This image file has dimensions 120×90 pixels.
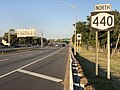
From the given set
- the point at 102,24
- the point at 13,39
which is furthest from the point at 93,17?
the point at 13,39

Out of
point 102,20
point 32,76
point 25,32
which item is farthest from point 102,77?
point 25,32

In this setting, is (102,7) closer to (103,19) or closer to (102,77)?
(103,19)

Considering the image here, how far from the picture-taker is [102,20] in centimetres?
1156

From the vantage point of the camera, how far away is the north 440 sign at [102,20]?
11422mm

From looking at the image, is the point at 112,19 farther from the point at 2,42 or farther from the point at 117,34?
the point at 2,42

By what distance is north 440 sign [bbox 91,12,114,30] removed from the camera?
11422mm

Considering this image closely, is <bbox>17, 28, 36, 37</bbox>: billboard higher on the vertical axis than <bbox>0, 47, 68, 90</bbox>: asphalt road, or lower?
higher

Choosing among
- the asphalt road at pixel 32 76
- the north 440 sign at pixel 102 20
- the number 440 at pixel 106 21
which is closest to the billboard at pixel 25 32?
the asphalt road at pixel 32 76

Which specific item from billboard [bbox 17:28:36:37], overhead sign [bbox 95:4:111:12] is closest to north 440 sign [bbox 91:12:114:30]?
overhead sign [bbox 95:4:111:12]

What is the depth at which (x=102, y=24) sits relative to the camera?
1151cm

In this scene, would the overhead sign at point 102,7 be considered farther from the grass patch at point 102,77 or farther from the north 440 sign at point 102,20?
the grass patch at point 102,77

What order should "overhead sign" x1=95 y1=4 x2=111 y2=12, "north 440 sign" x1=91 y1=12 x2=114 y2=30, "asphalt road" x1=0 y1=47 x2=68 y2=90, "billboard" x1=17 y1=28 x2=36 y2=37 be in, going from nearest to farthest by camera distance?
1. "north 440 sign" x1=91 y1=12 x2=114 y2=30
2. "overhead sign" x1=95 y1=4 x2=111 y2=12
3. "asphalt road" x1=0 y1=47 x2=68 y2=90
4. "billboard" x1=17 y1=28 x2=36 y2=37

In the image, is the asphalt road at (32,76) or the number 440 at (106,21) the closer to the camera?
the number 440 at (106,21)

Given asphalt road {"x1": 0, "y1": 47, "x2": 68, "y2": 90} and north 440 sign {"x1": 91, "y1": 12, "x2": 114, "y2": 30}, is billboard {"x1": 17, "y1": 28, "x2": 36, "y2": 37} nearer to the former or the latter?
asphalt road {"x1": 0, "y1": 47, "x2": 68, "y2": 90}
